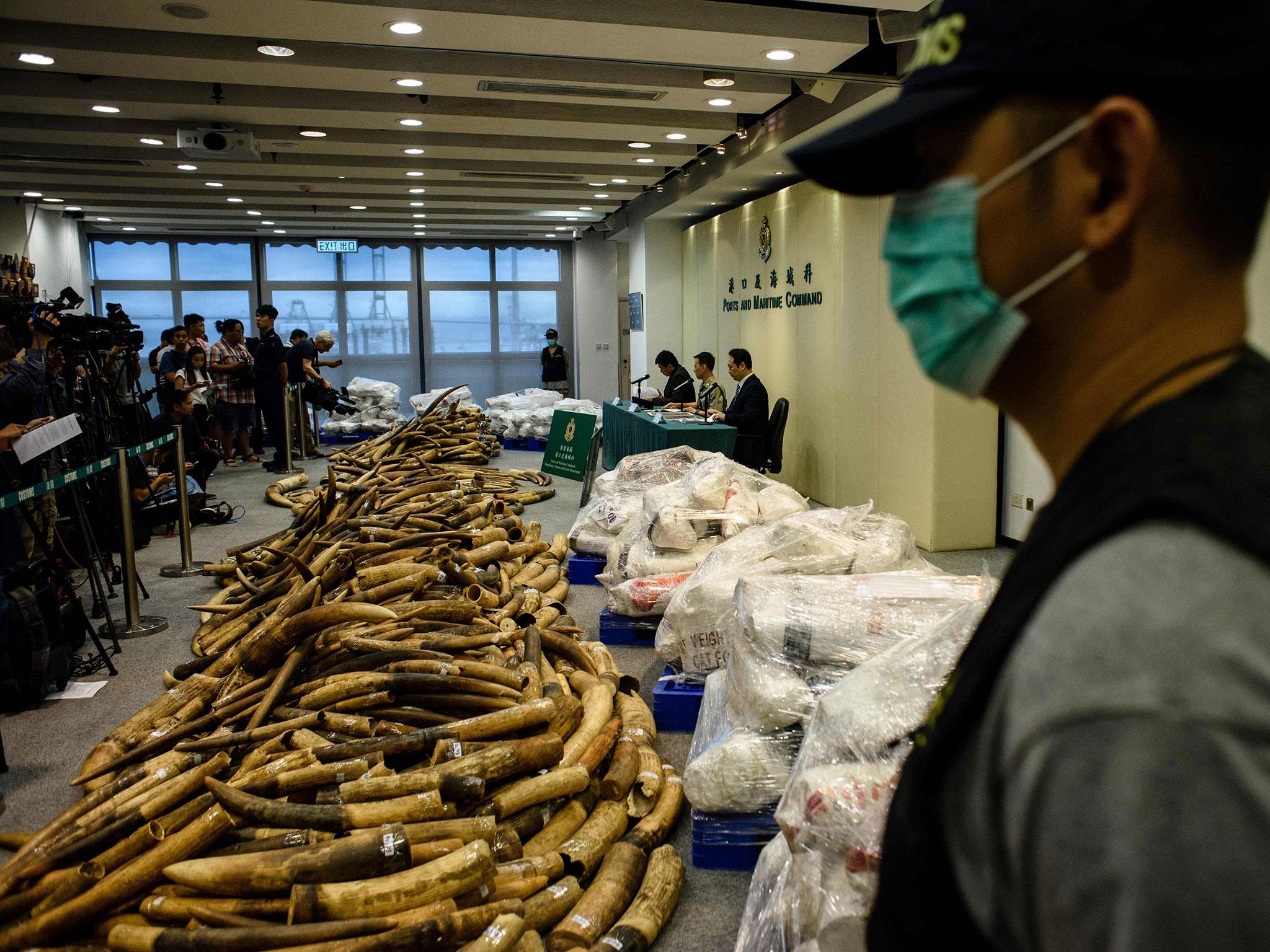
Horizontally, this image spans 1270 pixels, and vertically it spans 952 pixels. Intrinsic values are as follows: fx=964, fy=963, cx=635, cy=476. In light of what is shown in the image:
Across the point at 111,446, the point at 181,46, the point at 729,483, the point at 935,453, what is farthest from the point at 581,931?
the point at 181,46

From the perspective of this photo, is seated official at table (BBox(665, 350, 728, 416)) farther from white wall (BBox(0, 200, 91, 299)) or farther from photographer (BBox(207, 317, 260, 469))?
white wall (BBox(0, 200, 91, 299))

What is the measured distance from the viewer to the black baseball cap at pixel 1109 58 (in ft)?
1.92

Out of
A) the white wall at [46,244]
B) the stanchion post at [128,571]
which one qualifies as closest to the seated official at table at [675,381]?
the stanchion post at [128,571]

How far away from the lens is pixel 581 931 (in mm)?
2307

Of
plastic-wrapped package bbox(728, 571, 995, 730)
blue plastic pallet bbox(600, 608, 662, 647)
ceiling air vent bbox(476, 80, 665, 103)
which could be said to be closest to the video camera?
ceiling air vent bbox(476, 80, 665, 103)

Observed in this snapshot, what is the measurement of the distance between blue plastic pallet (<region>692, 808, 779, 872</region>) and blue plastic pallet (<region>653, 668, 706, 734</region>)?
0.88m

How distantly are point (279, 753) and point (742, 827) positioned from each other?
1.39 meters

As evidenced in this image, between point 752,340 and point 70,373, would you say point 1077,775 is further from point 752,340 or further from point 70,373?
point 752,340

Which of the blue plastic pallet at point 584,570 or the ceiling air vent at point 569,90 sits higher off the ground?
the ceiling air vent at point 569,90

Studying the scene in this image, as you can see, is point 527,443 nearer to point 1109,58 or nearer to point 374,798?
point 374,798

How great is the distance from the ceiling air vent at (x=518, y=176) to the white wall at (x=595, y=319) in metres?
6.50

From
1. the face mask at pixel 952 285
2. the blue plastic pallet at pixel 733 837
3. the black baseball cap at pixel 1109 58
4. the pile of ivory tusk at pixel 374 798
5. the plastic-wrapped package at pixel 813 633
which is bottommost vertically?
the blue plastic pallet at pixel 733 837

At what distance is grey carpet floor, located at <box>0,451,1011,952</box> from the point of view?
2.57 meters

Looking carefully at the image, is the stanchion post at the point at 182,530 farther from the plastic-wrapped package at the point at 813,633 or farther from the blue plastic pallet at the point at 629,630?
the plastic-wrapped package at the point at 813,633
